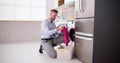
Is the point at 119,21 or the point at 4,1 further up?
the point at 4,1

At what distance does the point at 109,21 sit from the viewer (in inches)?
93.9

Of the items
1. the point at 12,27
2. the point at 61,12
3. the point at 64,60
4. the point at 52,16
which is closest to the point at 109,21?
the point at 64,60

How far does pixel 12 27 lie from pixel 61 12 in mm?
2109

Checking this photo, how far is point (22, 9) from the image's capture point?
5.83 m

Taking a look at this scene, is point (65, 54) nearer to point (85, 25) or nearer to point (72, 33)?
point (72, 33)

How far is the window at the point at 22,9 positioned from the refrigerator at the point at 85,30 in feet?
10.7

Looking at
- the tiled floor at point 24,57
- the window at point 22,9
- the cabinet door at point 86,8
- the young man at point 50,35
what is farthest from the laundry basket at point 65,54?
the window at point 22,9

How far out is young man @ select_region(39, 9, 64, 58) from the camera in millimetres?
3253

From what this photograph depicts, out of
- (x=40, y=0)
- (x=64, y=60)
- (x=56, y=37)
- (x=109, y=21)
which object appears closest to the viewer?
A: (x=109, y=21)

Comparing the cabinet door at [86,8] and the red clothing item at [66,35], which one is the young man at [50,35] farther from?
the cabinet door at [86,8]

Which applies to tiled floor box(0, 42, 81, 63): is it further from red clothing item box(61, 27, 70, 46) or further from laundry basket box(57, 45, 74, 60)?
red clothing item box(61, 27, 70, 46)

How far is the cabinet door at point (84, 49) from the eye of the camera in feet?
8.06

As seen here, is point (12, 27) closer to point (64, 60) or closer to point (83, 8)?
point (64, 60)

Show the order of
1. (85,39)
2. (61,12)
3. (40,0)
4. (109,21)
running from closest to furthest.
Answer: (109,21)
(85,39)
(61,12)
(40,0)
